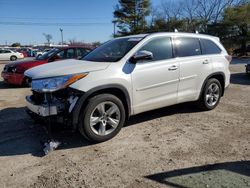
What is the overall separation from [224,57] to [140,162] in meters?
3.78

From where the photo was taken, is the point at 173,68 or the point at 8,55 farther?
the point at 8,55

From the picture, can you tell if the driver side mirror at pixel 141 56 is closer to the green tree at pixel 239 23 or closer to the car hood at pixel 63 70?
the car hood at pixel 63 70

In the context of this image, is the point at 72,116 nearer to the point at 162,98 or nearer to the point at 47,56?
the point at 162,98

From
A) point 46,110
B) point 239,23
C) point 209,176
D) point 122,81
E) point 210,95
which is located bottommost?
point 209,176

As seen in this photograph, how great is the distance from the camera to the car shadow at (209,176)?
124 inches

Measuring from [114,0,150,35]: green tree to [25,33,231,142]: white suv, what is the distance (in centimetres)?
4092

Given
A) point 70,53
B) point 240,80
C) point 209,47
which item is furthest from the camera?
point 240,80

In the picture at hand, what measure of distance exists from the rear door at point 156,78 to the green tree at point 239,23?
1256 inches

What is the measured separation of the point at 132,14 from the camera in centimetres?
4588

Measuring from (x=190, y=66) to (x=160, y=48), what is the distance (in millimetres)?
820

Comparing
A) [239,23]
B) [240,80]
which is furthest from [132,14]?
[240,80]

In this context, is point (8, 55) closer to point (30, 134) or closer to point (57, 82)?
point (30, 134)

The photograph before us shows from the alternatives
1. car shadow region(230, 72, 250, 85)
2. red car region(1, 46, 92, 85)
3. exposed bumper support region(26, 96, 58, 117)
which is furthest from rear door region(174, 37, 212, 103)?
car shadow region(230, 72, 250, 85)

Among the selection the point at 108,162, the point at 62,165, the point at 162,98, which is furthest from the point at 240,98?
the point at 62,165
